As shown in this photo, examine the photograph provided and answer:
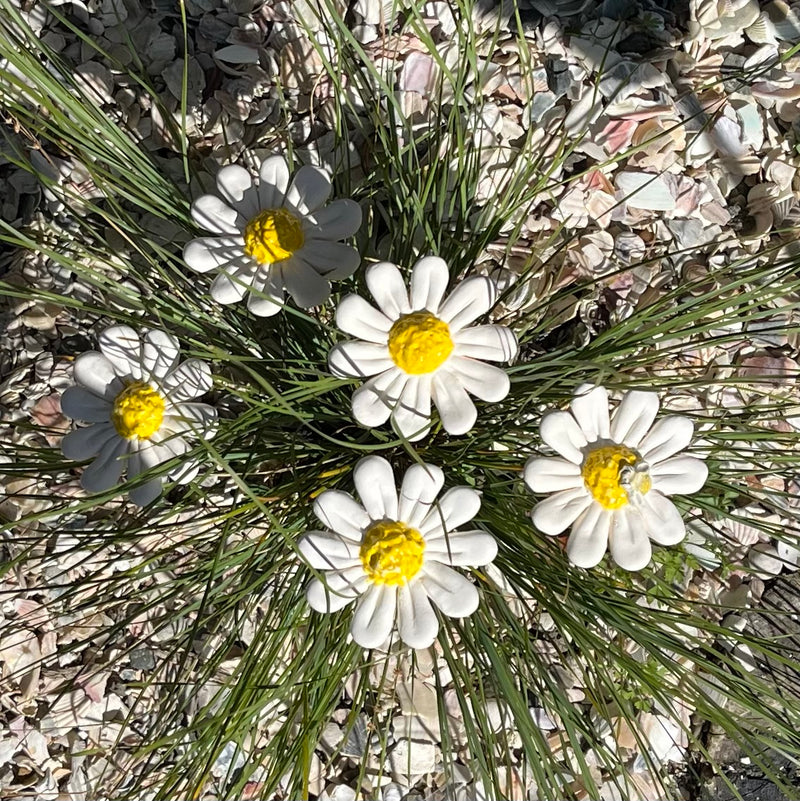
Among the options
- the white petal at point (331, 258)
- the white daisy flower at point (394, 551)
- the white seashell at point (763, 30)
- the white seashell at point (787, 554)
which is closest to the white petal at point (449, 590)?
the white daisy flower at point (394, 551)

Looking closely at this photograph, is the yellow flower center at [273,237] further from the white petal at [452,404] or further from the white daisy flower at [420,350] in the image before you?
the white petal at [452,404]

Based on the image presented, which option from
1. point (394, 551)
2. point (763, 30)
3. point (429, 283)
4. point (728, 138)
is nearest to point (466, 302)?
point (429, 283)

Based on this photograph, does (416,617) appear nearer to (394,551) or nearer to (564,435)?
(394,551)

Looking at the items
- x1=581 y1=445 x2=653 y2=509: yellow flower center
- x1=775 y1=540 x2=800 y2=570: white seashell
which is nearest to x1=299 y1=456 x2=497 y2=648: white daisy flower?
x1=581 y1=445 x2=653 y2=509: yellow flower center

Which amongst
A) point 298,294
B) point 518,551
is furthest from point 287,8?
point 518,551

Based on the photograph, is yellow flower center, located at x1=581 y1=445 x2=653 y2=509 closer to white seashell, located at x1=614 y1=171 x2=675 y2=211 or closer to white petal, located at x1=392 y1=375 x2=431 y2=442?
white petal, located at x1=392 y1=375 x2=431 y2=442

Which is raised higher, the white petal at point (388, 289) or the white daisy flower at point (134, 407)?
the white petal at point (388, 289)
